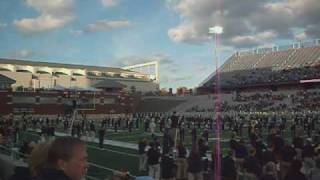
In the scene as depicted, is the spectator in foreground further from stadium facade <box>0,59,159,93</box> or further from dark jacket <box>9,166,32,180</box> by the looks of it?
stadium facade <box>0,59,159,93</box>

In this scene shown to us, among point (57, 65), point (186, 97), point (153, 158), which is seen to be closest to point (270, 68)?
point (186, 97)

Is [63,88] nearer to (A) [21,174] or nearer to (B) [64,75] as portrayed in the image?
(B) [64,75]

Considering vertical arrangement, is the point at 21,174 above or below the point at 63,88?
below

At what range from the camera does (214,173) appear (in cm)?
1082

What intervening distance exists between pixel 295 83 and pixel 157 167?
54202 mm

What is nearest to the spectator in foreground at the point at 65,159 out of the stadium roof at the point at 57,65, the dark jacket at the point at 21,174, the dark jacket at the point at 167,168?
the dark jacket at the point at 21,174

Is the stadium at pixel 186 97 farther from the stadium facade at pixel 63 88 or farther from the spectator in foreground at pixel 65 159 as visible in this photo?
the spectator in foreground at pixel 65 159

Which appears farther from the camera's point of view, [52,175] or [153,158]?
[153,158]

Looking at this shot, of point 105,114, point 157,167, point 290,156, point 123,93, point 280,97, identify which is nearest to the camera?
point 290,156

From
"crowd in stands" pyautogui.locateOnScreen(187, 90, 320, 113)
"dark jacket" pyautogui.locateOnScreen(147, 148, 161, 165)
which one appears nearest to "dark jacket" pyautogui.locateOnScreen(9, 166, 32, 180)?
"dark jacket" pyautogui.locateOnScreen(147, 148, 161, 165)

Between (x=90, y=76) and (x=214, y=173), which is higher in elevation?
(x=90, y=76)

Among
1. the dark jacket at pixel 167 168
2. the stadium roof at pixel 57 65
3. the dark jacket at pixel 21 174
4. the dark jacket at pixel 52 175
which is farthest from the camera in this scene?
the stadium roof at pixel 57 65

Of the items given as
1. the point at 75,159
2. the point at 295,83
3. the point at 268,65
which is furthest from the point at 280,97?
the point at 75,159

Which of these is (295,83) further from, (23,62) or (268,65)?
(23,62)
